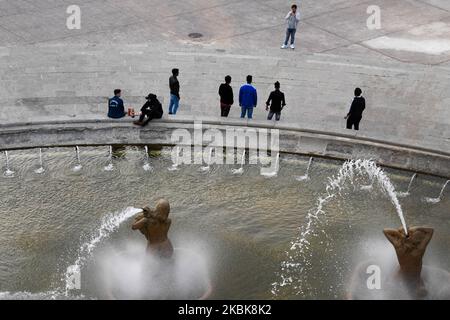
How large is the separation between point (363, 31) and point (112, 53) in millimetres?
8022

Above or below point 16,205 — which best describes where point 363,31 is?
above

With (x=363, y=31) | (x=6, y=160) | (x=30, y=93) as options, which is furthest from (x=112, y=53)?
(x=363, y=31)

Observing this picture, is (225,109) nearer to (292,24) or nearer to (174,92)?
(174,92)

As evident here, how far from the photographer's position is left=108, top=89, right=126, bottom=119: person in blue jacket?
1873 cm

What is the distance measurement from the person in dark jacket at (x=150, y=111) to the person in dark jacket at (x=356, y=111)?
4.41 m

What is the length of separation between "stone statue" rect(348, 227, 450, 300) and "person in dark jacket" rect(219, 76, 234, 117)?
6.09 metres

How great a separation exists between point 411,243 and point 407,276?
767mm


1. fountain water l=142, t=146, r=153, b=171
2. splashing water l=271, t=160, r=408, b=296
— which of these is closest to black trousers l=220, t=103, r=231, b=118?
fountain water l=142, t=146, r=153, b=171

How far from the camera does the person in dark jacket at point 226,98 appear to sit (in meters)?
A: 18.8

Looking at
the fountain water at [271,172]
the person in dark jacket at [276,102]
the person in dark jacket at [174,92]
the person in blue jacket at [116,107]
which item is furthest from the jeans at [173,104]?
the fountain water at [271,172]

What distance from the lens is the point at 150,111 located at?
1861 centimetres

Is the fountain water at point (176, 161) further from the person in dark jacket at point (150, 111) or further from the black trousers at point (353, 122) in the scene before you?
the black trousers at point (353, 122)
